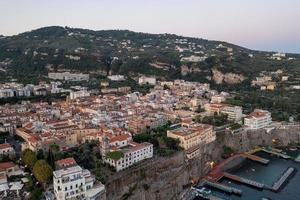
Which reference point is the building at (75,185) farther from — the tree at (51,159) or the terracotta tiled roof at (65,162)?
the tree at (51,159)

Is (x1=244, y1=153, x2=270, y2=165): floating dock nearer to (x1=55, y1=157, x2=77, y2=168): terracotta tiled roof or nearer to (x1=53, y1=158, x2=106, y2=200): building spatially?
(x1=53, y1=158, x2=106, y2=200): building

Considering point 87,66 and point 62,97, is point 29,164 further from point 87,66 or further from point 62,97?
point 87,66

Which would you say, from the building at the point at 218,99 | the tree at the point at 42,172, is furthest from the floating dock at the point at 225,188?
the building at the point at 218,99

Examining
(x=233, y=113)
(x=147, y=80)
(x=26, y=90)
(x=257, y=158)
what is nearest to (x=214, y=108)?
(x=233, y=113)

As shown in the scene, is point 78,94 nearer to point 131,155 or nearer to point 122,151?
point 122,151

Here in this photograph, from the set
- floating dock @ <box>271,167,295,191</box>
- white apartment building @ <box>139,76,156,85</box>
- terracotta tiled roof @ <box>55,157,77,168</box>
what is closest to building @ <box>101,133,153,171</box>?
terracotta tiled roof @ <box>55,157,77,168</box>
